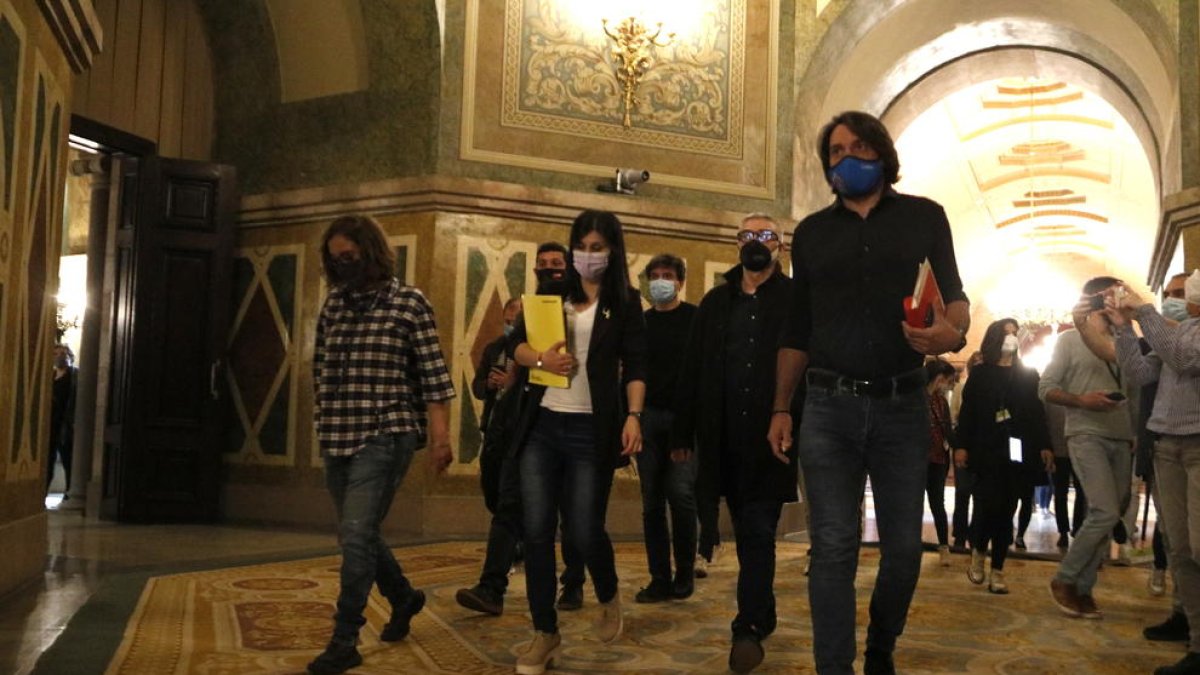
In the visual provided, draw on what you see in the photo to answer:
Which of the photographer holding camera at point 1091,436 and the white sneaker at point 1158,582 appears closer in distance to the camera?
the photographer holding camera at point 1091,436

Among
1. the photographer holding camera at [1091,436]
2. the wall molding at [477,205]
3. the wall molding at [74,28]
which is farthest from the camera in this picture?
the wall molding at [477,205]

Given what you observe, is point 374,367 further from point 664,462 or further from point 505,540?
point 664,462

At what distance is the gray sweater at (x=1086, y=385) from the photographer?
6.09 meters

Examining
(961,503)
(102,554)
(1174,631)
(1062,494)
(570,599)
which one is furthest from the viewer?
(1062,494)

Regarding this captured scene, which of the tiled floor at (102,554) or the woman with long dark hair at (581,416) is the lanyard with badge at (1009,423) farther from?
the woman with long dark hair at (581,416)

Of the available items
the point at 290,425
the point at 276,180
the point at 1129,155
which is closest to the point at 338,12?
the point at 276,180

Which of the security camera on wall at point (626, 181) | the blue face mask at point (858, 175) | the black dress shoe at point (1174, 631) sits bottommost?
the black dress shoe at point (1174, 631)

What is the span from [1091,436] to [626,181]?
4.70m

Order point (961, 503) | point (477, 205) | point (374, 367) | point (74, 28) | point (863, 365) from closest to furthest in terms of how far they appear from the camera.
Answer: point (863, 365) < point (374, 367) < point (74, 28) < point (961, 503) < point (477, 205)

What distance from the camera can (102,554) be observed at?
7410 millimetres

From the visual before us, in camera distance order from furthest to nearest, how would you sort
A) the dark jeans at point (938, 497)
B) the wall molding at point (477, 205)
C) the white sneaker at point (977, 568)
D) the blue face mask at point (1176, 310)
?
the wall molding at point (477, 205) < the dark jeans at point (938, 497) < the white sneaker at point (977, 568) < the blue face mask at point (1176, 310)

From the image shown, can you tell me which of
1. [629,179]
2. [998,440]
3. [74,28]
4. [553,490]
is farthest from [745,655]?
[629,179]

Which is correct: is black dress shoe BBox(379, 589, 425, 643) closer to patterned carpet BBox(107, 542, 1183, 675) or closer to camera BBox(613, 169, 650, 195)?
patterned carpet BBox(107, 542, 1183, 675)

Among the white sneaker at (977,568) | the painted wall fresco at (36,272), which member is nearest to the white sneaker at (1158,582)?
the white sneaker at (977,568)
